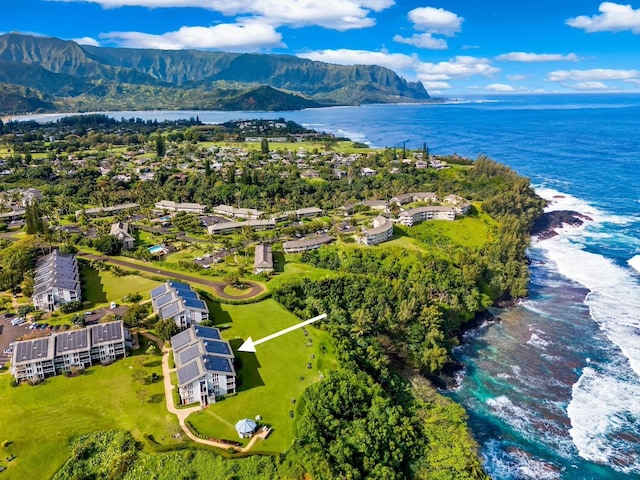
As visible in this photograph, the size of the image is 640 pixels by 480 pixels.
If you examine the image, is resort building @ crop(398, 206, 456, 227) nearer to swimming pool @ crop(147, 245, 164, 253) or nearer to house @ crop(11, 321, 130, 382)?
swimming pool @ crop(147, 245, 164, 253)

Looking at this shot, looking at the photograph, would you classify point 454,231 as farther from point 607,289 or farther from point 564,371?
point 564,371

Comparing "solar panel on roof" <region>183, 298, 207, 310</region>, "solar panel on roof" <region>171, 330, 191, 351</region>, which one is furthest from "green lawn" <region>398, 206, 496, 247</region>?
"solar panel on roof" <region>171, 330, 191, 351</region>

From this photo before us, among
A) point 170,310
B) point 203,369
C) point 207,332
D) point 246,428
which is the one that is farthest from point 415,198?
point 246,428

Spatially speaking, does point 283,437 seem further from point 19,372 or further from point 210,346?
point 19,372

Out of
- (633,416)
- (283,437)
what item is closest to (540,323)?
(633,416)

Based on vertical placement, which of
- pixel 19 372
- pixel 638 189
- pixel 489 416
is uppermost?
pixel 638 189

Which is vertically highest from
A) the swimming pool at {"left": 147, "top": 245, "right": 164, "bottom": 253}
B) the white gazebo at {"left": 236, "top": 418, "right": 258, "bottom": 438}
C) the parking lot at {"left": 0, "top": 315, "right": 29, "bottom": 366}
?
the swimming pool at {"left": 147, "top": 245, "right": 164, "bottom": 253}
